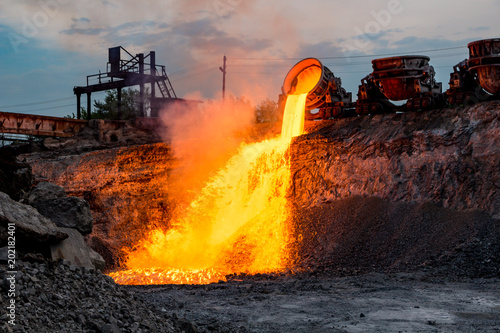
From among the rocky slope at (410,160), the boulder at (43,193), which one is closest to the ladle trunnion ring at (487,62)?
the rocky slope at (410,160)

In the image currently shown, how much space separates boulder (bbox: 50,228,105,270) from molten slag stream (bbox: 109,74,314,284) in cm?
218

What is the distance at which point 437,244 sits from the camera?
40.7ft

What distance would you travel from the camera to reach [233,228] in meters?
15.7

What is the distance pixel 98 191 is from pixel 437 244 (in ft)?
36.1

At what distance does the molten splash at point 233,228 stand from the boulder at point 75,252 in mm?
2187

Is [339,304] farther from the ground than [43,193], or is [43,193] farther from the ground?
[43,193]

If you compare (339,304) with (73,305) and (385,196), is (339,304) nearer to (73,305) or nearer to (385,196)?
(73,305)

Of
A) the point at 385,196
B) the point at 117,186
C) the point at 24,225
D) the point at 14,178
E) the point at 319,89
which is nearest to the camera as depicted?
the point at 24,225

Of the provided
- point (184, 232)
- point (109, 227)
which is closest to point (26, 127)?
point (109, 227)

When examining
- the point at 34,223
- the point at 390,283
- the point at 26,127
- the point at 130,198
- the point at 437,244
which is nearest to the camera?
the point at 34,223

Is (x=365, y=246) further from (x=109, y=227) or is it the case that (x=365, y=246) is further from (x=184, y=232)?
(x=109, y=227)

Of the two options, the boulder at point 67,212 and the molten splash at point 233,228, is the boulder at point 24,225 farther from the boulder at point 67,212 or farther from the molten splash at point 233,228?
the molten splash at point 233,228

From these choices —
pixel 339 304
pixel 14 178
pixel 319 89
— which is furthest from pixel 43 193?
pixel 319 89

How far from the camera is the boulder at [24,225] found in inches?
305
